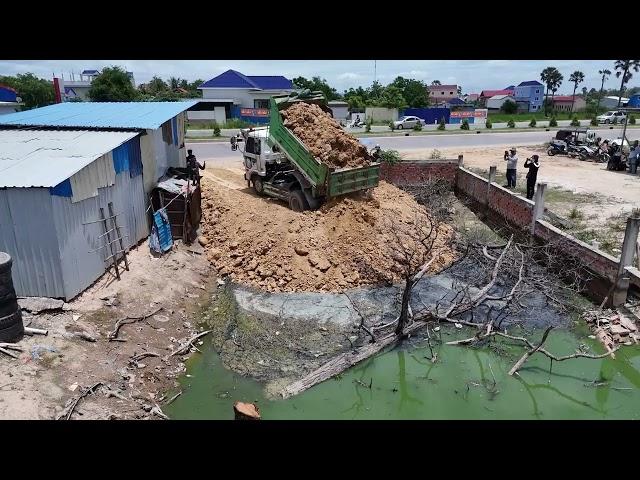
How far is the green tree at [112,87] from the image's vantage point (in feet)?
135

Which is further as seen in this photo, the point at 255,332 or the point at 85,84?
the point at 85,84

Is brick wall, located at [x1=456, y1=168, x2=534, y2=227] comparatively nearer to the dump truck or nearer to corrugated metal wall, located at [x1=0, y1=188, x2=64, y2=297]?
the dump truck

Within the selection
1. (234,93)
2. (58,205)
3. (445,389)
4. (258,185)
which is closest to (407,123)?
(234,93)

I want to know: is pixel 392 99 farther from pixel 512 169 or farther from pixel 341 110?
pixel 512 169

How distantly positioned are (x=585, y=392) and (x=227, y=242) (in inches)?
339

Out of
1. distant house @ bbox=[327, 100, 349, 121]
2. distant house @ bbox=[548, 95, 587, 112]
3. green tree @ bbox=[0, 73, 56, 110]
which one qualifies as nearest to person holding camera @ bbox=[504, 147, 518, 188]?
distant house @ bbox=[327, 100, 349, 121]

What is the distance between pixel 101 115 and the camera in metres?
13.5

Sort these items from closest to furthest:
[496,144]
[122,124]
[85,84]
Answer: [122,124] < [496,144] < [85,84]

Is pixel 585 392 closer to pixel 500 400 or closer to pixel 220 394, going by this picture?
pixel 500 400

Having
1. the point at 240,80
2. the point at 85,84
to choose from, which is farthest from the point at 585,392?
the point at 85,84

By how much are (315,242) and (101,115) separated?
7.16 meters
